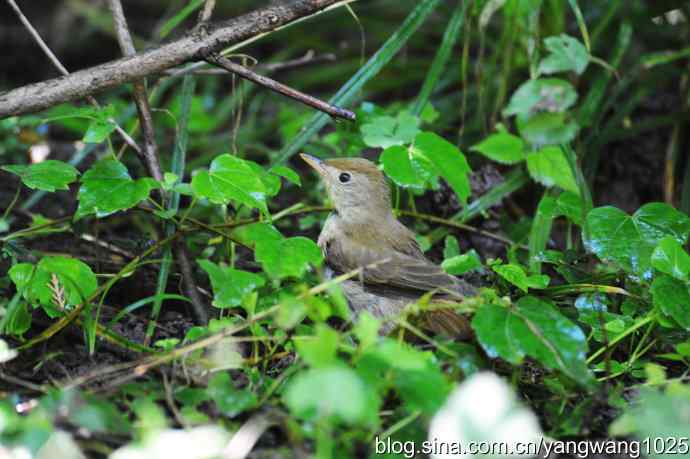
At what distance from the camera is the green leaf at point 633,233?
286cm

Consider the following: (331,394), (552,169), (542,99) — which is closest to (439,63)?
(552,169)

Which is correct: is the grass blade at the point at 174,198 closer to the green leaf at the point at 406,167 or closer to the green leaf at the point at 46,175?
the green leaf at the point at 46,175

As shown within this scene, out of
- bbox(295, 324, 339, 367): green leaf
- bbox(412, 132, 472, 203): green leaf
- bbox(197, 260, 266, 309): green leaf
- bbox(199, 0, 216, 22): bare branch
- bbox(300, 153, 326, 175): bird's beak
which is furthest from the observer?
bbox(300, 153, 326, 175): bird's beak

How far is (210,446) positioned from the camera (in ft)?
6.44

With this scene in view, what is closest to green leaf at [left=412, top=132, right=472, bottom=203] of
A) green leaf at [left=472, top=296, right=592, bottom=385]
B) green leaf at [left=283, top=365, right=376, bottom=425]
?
green leaf at [left=472, top=296, right=592, bottom=385]

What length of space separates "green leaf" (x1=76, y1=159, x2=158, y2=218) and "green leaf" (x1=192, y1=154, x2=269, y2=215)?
0.65ft

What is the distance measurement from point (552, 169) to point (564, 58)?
1.59 ft

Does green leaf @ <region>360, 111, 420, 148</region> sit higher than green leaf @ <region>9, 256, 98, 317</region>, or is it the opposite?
green leaf @ <region>360, 111, 420, 148</region>

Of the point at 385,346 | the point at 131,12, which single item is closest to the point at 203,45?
the point at 385,346

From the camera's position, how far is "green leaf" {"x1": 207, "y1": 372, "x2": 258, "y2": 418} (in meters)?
2.21

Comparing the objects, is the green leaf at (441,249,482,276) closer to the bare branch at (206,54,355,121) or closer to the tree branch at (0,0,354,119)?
the bare branch at (206,54,355,121)

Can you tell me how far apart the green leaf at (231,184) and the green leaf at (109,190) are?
0.65 ft

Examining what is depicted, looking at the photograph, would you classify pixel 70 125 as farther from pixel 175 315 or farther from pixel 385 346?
pixel 385 346

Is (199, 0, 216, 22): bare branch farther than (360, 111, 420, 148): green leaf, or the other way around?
(360, 111, 420, 148): green leaf
